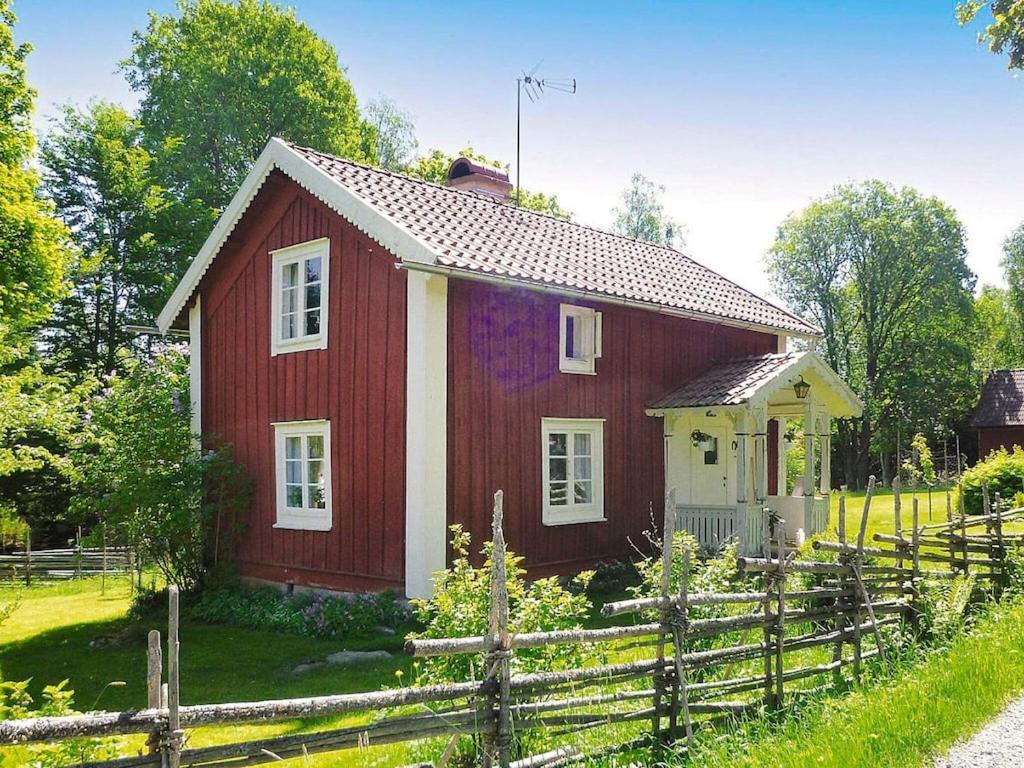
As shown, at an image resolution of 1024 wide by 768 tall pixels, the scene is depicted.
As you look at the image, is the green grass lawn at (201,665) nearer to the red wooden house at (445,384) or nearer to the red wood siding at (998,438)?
the red wooden house at (445,384)

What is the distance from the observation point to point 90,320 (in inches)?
1116

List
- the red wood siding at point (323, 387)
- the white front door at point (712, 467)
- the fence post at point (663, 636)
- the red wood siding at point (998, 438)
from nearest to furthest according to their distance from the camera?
the fence post at point (663, 636) < the red wood siding at point (323, 387) < the white front door at point (712, 467) < the red wood siding at point (998, 438)

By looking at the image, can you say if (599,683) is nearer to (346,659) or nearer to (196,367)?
(346,659)

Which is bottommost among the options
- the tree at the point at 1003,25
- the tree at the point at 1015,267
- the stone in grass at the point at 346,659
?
the stone in grass at the point at 346,659

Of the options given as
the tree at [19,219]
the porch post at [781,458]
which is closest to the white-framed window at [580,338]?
the porch post at [781,458]

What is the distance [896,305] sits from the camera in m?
43.5

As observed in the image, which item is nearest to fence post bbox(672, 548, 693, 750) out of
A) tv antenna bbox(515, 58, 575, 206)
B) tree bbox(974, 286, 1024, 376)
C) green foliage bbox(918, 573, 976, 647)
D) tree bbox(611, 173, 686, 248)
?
green foliage bbox(918, 573, 976, 647)

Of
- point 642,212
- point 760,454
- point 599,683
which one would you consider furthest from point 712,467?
point 642,212

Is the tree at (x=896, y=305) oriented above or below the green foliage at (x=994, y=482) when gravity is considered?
above

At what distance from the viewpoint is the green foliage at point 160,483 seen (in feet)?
42.9

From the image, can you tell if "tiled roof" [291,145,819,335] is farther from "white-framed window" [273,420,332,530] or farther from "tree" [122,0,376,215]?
"tree" [122,0,376,215]

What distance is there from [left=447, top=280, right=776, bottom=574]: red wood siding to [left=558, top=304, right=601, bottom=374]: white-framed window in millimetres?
181

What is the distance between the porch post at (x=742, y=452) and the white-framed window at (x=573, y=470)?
7.18 feet

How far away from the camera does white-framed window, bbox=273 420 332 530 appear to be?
1298cm
